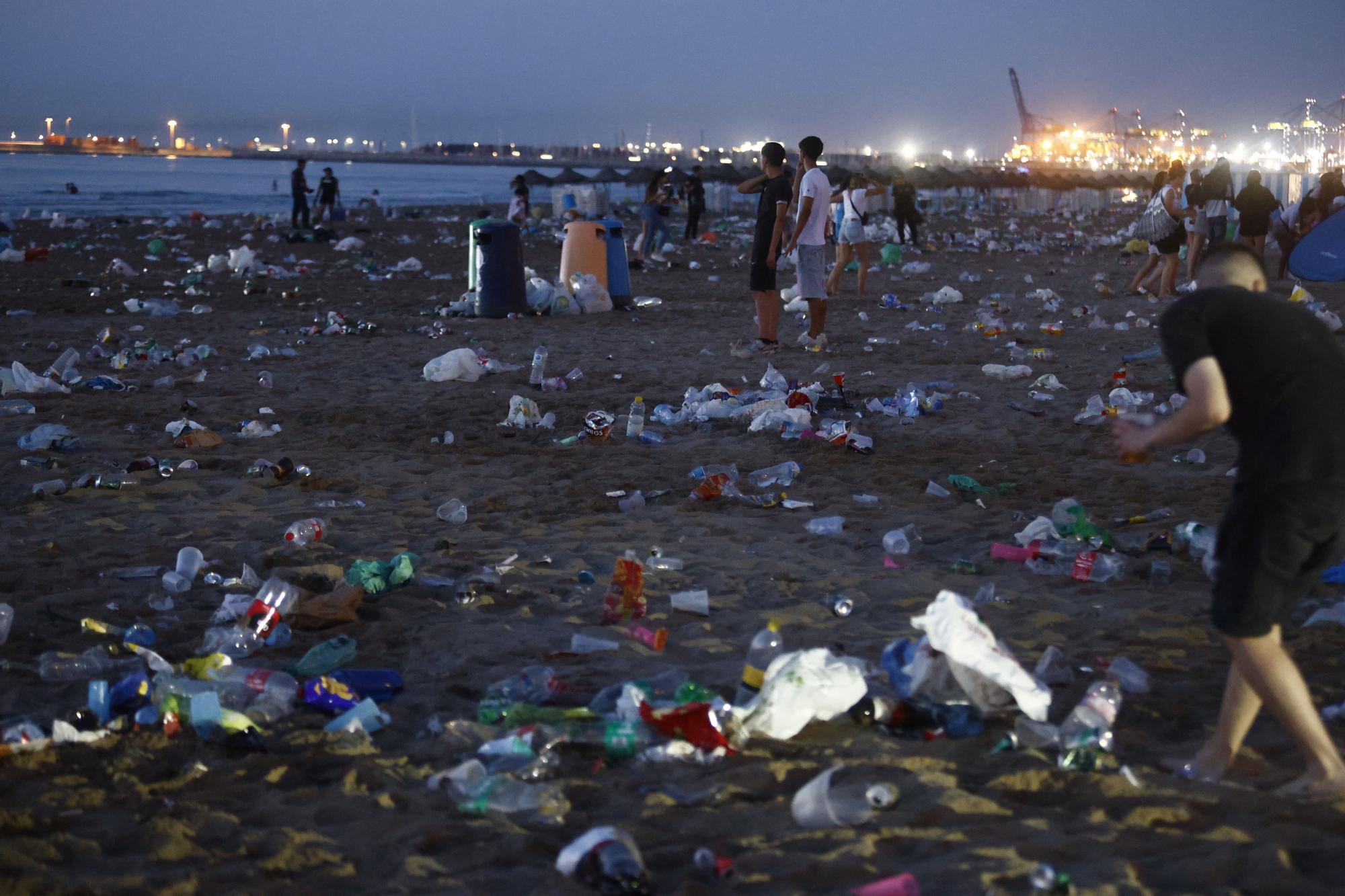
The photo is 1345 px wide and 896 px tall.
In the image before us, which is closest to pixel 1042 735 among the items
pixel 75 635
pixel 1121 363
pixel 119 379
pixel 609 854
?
pixel 609 854

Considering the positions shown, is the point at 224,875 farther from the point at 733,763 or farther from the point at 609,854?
the point at 733,763

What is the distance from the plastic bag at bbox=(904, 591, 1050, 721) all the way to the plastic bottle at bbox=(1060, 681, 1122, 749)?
0.26 feet

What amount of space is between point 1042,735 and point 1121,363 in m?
5.96

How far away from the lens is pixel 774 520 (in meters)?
4.52

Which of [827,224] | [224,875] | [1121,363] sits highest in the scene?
[827,224]

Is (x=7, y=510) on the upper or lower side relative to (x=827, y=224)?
lower

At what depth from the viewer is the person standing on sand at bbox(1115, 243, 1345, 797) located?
6.89ft

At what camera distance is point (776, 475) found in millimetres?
5137

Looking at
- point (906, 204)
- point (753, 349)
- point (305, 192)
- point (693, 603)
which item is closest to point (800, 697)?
point (693, 603)

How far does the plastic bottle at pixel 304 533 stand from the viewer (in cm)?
416

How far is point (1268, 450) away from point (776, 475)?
121 inches

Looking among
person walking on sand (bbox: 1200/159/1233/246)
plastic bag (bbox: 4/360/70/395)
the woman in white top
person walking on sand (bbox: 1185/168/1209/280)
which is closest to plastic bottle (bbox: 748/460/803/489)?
plastic bag (bbox: 4/360/70/395)

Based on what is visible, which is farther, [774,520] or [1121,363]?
[1121,363]

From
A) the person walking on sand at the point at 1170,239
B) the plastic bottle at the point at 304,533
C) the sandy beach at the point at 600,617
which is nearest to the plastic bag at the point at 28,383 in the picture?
the sandy beach at the point at 600,617
